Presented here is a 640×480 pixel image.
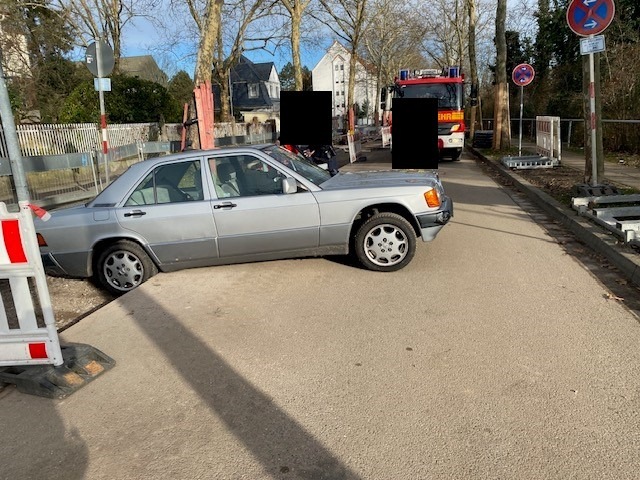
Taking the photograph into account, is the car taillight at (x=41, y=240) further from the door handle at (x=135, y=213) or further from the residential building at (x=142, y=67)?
the residential building at (x=142, y=67)

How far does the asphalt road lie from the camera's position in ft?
8.80

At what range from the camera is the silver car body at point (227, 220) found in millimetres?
5555

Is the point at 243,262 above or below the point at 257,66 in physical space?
below

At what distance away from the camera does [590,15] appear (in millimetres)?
7688

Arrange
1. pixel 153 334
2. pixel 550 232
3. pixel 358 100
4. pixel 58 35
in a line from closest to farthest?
pixel 153 334 < pixel 550 232 < pixel 58 35 < pixel 358 100

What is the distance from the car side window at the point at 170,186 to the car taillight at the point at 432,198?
2.55 m

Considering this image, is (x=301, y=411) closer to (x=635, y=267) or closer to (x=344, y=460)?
(x=344, y=460)

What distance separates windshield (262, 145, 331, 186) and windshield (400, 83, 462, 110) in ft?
41.0

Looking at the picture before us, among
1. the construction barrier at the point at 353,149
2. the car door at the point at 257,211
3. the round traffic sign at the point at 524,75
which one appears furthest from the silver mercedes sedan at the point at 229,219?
the construction barrier at the point at 353,149

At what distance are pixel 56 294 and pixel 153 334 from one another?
2.47 meters

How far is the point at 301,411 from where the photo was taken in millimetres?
3131

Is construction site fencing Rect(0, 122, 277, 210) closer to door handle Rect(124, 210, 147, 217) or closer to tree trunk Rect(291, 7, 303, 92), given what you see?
door handle Rect(124, 210, 147, 217)

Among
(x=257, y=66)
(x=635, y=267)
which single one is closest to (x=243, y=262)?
(x=635, y=267)

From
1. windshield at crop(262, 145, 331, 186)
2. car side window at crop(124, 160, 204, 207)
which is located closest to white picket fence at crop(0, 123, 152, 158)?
car side window at crop(124, 160, 204, 207)
